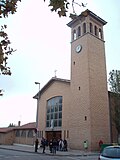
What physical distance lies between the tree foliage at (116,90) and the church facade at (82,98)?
0.87 m

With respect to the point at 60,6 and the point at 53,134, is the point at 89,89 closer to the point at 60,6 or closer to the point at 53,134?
the point at 53,134

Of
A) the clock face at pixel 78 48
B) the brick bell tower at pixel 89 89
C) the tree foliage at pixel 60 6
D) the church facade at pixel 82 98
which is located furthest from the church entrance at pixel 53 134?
the tree foliage at pixel 60 6

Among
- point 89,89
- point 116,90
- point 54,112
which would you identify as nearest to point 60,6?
point 89,89

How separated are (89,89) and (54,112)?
810 centimetres

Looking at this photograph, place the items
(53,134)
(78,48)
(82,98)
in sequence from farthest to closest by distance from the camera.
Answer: (53,134), (78,48), (82,98)

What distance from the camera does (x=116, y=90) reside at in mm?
28422

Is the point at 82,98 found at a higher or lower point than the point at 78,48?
lower

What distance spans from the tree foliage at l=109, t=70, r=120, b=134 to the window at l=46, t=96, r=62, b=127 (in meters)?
7.79

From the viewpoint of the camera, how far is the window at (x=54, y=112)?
31.0 m

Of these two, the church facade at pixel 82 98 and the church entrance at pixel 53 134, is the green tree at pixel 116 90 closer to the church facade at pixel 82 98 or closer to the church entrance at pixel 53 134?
the church facade at pixel 82 98

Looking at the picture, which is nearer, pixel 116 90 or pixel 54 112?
pixel 116 90

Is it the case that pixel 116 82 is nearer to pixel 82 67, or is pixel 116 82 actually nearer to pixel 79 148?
pixel 82 67

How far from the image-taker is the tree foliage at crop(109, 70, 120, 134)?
27.1m

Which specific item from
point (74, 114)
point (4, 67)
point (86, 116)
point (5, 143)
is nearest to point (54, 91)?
point (74, 114)
